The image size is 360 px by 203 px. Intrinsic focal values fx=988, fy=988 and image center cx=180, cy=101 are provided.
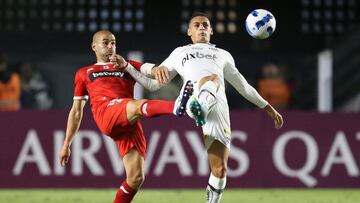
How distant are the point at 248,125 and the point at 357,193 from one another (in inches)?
65.4

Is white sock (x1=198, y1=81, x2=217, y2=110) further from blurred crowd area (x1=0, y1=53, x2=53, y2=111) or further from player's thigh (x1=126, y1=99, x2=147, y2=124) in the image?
blurred crowd area (x1=0, y1=53, x2=53, y2=111)

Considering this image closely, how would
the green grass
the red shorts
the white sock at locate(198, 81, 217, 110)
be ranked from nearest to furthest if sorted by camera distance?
the white sock at locate(198, 81, 217, 110) < the red shorts < the green grass

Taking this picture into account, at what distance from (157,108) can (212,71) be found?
63 centimetres

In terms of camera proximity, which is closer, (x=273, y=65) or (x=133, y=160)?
(x=133, y=160)

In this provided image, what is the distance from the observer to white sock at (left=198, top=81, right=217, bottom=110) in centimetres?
798

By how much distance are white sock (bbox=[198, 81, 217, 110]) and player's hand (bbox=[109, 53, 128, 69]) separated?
897mm

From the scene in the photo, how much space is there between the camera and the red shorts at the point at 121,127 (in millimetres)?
8547

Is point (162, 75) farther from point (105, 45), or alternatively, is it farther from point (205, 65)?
point (105, 45)

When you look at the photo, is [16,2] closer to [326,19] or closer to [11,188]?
[11,188]

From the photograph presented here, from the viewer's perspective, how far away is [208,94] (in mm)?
8062

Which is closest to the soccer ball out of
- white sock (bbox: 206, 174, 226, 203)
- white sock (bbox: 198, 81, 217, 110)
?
white sock (bbox: 198, 81, 217, 110)

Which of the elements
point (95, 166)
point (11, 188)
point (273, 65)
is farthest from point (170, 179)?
point (273, 65)

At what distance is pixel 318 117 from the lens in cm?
1287

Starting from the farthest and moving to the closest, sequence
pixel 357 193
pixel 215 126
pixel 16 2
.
→ pixel 16 2 → pixel 357 193 → pixel 215 126
